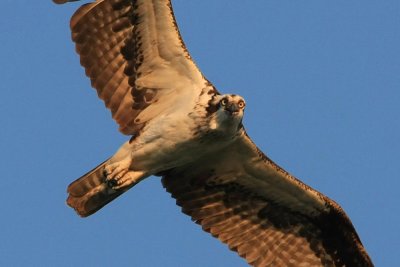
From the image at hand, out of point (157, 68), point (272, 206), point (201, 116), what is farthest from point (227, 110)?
point (272, 206)

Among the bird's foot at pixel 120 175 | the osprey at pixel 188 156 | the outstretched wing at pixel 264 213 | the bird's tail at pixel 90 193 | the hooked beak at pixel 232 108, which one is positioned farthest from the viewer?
the outstretched wing at pixel 264 213

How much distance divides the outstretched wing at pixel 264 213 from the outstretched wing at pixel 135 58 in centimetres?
105

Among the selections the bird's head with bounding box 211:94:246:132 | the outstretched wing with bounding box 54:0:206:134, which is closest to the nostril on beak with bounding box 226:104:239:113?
the bird's head with bounding box 211:94:246:132

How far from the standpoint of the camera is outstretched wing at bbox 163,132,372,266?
46.3ft

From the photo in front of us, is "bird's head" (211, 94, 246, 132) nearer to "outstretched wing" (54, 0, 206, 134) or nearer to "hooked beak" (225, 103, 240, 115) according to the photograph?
"hooked beak" (225, 103, 240, 115)

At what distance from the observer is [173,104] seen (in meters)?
13.4

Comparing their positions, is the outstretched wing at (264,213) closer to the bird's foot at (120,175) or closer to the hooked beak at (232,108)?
the bird's foot at (120,175)

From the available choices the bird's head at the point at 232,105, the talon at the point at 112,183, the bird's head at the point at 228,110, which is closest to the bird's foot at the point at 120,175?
the talon at the point at 112,183

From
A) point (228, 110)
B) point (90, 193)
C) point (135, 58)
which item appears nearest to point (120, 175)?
point (90, 193)

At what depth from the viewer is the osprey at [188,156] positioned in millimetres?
13039

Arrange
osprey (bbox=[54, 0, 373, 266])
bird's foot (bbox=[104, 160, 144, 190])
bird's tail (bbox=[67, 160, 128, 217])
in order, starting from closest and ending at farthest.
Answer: osprey (bbox=[54, 0, 373, 266]) → bird's foot (bbox=[104, 160, 144, 190]) → bird's tail (bbox=[67, 160, 128, 217])

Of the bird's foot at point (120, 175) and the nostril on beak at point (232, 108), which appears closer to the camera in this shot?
the nostril on beak at point (232, 108)

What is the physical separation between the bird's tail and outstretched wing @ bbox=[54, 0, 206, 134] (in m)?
0.75

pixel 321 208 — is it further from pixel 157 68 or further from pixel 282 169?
pixel 157 68
